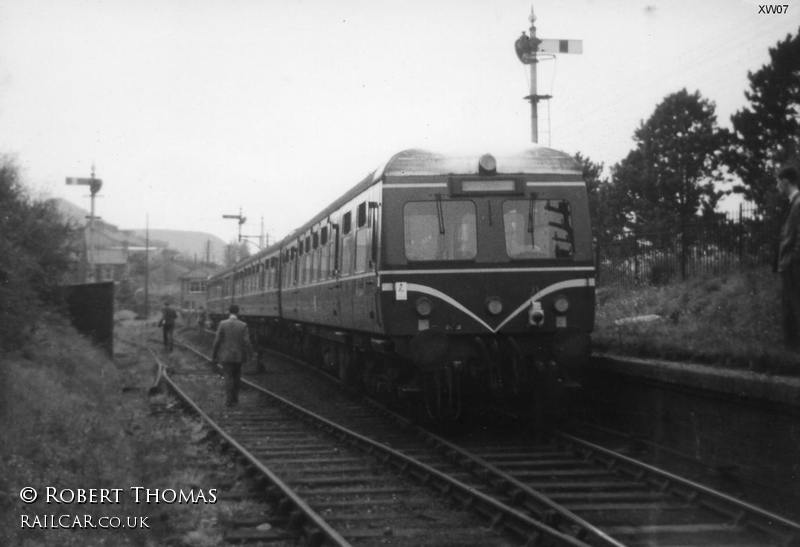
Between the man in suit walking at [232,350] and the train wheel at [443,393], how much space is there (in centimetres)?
462

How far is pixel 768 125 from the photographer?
2644 centimetres

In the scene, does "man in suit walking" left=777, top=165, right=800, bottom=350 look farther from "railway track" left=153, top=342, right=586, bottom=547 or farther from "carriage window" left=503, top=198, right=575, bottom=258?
"railway track" left=153, top=342, right=586, bottom=547

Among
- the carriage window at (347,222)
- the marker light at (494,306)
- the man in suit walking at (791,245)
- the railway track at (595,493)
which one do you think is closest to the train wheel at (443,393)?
the railway track at (595,493)

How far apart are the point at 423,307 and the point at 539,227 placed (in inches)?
65.5

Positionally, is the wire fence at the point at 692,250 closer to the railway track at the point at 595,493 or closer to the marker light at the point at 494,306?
the marker light at the point at 494,306

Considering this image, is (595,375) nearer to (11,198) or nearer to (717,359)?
(717,359)

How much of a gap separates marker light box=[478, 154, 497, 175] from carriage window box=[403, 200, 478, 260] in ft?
1.26

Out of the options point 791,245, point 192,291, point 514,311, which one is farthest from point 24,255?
point 192,291

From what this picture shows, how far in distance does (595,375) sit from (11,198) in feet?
35.2

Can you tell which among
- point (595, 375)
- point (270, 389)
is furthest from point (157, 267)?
point (595, 375)

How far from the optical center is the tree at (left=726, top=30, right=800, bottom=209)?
2228 centimetres

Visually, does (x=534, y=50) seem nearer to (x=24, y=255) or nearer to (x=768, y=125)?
(x=24, y=255)

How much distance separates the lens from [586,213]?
1073cm

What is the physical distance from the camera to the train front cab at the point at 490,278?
408 inches
